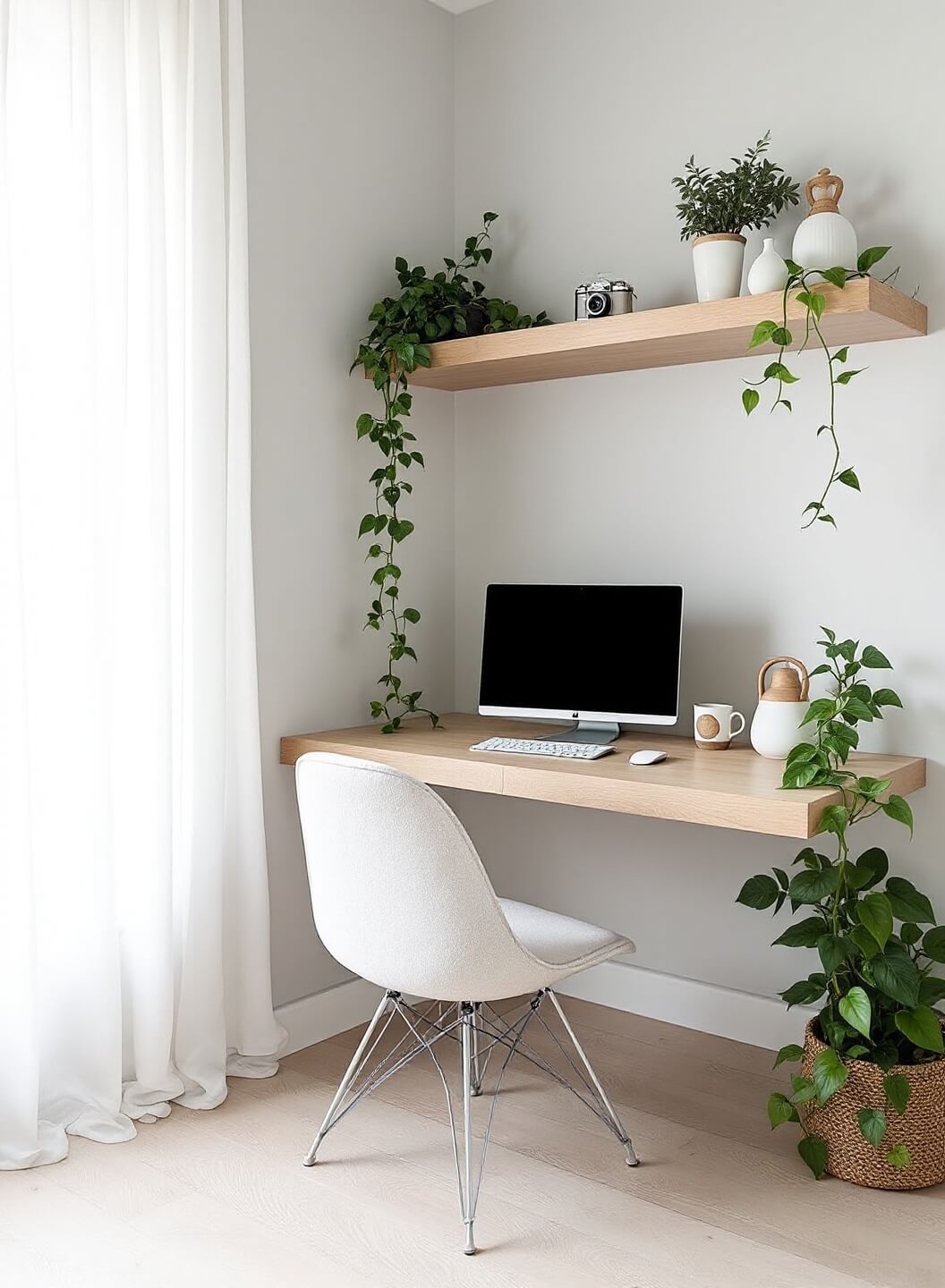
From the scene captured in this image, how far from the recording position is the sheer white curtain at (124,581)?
230 centimetres

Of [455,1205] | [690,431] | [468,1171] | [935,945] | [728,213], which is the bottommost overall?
[455,1205]

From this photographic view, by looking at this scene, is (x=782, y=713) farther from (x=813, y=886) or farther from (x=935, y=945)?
(x=935, y=945)

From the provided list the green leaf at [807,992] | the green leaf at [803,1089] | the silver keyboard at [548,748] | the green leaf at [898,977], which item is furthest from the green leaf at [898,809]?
the silver keyboard at [548,748]

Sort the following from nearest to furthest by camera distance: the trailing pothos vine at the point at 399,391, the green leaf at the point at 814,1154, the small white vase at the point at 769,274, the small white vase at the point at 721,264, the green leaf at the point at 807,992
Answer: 1. the green leaf at the point at 814,1154
2. the green leaf at the point at 807,992
3. the small white vase at the point at 769,274
4. the small white vase at the point at 721,264
5. the trailing pothos vine at the point at 399,391

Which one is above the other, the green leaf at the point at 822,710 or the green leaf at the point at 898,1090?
the green leaf at the point at 822,710

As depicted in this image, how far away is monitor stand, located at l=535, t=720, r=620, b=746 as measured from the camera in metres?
2.79

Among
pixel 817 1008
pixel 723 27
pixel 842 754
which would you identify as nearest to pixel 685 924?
pixel 817 1008

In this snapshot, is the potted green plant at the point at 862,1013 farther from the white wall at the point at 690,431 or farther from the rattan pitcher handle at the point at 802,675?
the white wall at the point at 690,431

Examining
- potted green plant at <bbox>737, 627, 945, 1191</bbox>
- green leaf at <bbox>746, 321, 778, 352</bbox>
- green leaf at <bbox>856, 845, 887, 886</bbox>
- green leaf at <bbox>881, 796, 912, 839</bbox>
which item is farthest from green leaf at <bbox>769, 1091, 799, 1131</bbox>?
green leaf at <bbox>746, 321, 778, 352</bbox>

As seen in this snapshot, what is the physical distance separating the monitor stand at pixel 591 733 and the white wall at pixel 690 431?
215 millimetres

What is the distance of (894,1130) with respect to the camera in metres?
2.18

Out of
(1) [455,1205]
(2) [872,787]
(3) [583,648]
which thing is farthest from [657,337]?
(1) [455,1205]

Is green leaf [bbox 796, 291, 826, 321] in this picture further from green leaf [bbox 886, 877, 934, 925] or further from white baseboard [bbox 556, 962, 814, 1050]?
white baseboard [bbox 556, 962, 814, 1050]

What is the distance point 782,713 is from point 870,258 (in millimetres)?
947
